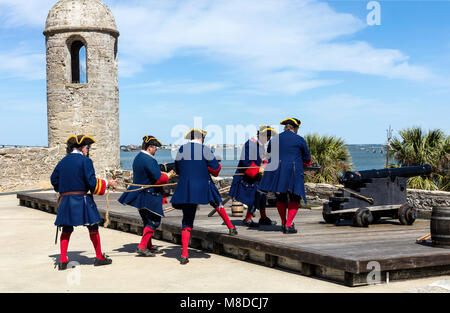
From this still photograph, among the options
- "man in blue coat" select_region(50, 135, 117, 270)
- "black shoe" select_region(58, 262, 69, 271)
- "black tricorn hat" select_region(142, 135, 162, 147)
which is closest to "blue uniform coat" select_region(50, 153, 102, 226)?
"man in blue coat" select_region(50, 135, 117, 270)

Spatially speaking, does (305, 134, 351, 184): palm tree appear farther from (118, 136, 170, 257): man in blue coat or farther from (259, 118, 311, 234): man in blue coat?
(118, 136, 170, 257): man in blue coat

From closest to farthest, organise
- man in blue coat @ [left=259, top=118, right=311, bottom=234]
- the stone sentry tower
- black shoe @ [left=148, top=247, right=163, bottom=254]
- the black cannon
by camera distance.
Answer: man in blue coat @ [left=259, top=118, right=311, bottom=234] → black shoe @ [left=148, top=247, right=163, bottom=254] → the black cannon → the stone sentry tower

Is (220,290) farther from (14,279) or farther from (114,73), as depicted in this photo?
(114,73)

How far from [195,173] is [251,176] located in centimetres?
164

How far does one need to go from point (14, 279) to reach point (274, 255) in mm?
3260

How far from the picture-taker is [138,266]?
294 inches

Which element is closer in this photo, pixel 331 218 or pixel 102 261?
pixel 102 261

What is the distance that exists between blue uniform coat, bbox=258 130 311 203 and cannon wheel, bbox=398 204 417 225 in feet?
7.51

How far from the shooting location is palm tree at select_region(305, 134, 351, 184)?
668 inches

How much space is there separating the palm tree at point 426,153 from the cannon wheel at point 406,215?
211 inches

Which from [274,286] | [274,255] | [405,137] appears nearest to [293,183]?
[274,255]

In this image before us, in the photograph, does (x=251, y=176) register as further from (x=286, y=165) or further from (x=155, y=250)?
(x=155, y=250)

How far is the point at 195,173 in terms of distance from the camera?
7.62m

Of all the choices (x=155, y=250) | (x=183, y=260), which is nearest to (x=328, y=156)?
(x=155, y=250)
